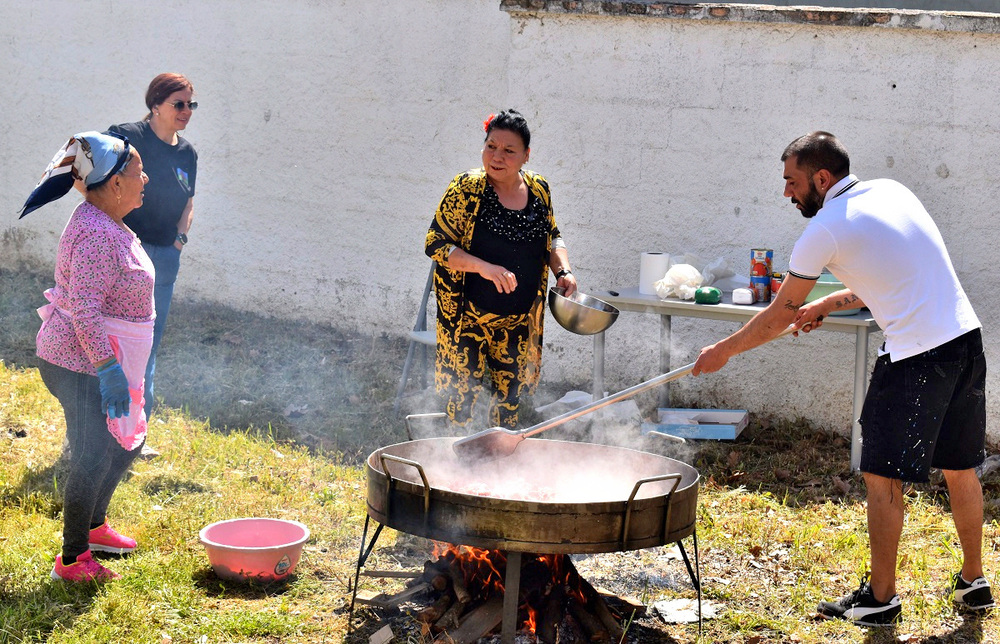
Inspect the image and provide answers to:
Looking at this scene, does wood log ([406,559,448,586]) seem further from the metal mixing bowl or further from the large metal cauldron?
the metal mixing bowl

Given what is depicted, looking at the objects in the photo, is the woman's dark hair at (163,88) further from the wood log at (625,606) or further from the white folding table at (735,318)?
the wood log at (625,606)

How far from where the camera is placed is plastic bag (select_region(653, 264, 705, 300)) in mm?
6180

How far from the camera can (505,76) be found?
737 cm

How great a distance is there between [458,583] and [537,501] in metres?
0.74

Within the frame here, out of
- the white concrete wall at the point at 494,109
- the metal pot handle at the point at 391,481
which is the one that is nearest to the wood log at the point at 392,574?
the metal pot handle at the point at 391,481

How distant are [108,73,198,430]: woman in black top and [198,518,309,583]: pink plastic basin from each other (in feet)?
4.82

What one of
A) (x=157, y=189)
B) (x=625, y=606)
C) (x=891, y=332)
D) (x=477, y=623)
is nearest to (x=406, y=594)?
(x=477, y=623)

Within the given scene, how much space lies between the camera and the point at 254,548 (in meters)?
4.18

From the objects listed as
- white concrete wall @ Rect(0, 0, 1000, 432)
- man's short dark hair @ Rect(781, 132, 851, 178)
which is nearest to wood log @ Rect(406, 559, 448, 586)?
man's short dark hair @ Rect(781, 132, 851, 178)

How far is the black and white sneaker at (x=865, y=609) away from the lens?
411 cm

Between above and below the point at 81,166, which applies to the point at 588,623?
below

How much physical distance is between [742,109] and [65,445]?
467cm

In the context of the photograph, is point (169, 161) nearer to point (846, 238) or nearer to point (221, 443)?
point (221, 443)

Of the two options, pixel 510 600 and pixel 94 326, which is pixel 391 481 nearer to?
pixel 510 600
